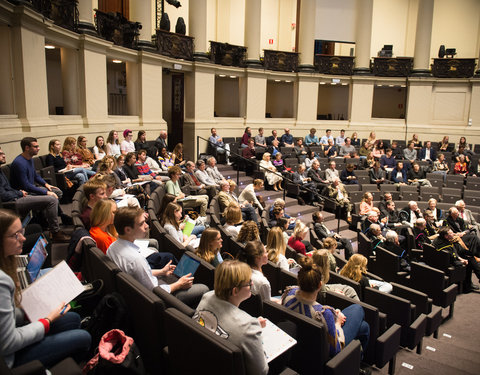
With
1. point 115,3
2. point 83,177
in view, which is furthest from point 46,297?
point 115,3

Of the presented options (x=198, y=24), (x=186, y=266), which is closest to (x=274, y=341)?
(x=186, y=266)

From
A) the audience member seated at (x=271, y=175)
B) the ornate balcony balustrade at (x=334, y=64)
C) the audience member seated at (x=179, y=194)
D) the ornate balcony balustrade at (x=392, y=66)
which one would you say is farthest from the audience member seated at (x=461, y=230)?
the ornate balcony balustrade at (x=392, y=66)

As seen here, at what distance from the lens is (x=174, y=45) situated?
12.1 m

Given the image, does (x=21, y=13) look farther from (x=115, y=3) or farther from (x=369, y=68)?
(x=369, y=68)

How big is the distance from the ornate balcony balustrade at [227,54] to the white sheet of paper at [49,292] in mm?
11860

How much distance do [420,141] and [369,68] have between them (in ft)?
11.8

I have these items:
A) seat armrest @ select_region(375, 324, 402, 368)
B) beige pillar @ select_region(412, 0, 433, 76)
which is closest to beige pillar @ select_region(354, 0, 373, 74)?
beige pillar @ select_region(412, 0, 433, 76)

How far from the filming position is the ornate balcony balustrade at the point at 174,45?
11.7m

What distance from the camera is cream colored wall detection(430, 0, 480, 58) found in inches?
632

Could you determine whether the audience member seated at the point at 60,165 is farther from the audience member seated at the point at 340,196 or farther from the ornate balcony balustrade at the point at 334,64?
the ornate balcony balustrade at the point at 334,64

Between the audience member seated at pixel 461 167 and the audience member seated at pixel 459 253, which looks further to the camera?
the audience member seated at pixel 461 167

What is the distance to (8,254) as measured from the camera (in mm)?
2039

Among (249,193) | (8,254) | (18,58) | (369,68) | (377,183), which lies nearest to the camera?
(8,254)

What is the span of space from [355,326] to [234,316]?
1.48m
